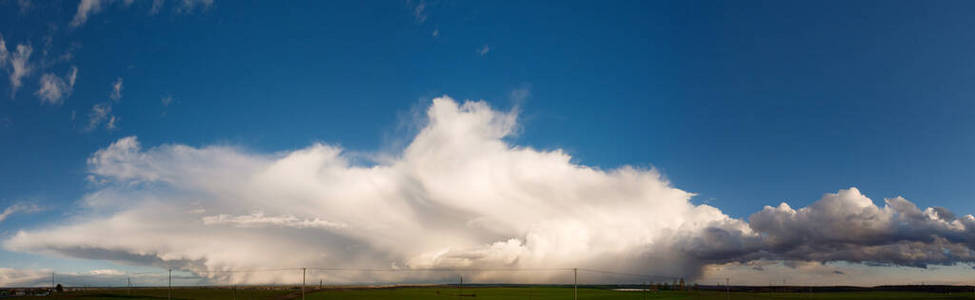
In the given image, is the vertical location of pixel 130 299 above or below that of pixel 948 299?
above

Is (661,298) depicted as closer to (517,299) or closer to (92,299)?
(517,299)

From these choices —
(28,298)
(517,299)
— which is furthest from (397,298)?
(28,298)

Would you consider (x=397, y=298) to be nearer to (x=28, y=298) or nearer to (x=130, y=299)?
(x=130, y=299)

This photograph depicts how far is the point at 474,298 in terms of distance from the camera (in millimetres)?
129250

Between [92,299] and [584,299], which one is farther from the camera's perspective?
[584,299]

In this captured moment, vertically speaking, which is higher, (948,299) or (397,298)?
(397,298)

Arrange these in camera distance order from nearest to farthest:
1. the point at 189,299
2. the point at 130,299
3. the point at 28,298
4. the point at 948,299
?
1. the point at 189,299
2. the point at 130,299
3. the point at 28,298
4. the point at 948,299

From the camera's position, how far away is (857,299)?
168500mm

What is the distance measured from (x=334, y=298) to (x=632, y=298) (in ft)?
238

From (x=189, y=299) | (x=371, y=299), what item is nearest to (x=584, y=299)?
(x=371, y=299)

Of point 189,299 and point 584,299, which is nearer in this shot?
point 189,299

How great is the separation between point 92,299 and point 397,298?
65021 mm

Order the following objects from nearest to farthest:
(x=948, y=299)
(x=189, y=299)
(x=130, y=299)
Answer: (x=189, y=299), (x=130, y=299), (x=948, y=299)

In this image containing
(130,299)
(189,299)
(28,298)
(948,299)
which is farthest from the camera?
(948,299)
